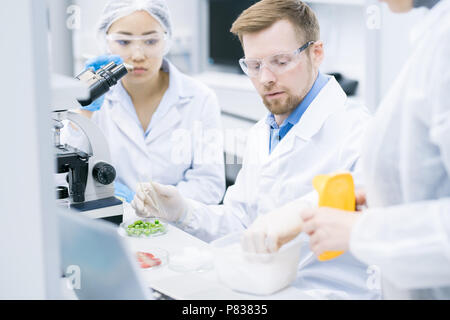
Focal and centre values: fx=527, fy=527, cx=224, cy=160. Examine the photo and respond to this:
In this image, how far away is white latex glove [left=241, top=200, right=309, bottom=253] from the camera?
1126mm

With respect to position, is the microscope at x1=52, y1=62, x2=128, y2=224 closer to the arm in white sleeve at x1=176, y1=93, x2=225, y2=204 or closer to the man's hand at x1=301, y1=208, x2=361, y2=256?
the arm in white sleeve at x1=176, y1=93, x2=225, y2=204

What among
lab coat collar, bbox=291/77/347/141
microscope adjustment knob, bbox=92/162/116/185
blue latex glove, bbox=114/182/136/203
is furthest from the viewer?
blue latex glove, bbox=114/182/136/203

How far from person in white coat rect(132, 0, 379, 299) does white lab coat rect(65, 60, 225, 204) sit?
1.93ft

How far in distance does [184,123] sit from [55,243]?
1.59 m

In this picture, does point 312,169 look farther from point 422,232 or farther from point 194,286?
point 422,232

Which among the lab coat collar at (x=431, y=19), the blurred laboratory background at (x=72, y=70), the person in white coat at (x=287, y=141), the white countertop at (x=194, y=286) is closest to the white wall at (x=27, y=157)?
the blurred laboratory background at (x=72, y=70)

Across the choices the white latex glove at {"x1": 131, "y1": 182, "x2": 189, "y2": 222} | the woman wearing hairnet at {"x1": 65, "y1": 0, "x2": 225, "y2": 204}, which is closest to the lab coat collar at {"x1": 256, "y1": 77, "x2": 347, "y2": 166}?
the white latex glove at {"x1": 131, "y1": 182, "x2": 189, "y2": 222}

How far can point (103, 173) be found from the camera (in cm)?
170

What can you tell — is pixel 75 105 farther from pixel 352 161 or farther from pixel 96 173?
pixel 352 161

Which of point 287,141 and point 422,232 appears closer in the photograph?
point 422,232

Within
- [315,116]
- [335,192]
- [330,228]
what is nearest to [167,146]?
[315,116]

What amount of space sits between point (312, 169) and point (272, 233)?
19.3 inches

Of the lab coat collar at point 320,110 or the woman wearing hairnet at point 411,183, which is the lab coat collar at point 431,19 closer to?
the woman wearing hairnet at point 411,183

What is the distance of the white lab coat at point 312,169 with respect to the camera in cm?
148
